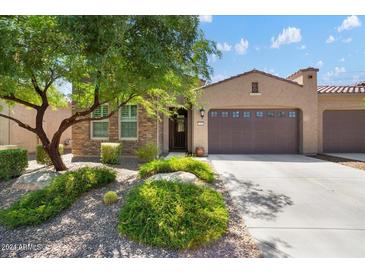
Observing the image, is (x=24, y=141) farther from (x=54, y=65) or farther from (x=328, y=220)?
(x=328, y=220)

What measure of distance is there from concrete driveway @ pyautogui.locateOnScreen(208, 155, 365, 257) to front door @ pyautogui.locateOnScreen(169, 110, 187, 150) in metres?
6.30

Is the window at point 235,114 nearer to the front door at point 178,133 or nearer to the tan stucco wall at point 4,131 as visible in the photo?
the front door at point 178,133

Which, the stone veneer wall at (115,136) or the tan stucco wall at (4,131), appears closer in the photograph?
the stone veneer wall at (115,136)

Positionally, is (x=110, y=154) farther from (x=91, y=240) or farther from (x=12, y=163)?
(x=91, y=240)

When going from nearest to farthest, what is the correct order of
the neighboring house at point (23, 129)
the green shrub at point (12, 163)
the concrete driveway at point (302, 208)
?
the concrete driveway at point (302, 208) < the green shrub at point (12, 163) < the neighboring house at point (23, 129)

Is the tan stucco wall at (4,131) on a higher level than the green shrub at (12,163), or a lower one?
higher

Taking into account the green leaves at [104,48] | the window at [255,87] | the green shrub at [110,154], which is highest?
the window at [255,87]

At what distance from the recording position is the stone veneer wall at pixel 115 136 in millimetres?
10828

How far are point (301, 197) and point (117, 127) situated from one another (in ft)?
27.2

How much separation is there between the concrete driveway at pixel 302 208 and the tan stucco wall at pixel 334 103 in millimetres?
5077

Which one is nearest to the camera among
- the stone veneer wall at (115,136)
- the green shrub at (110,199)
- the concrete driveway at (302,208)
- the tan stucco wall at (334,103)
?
the concrete driveway at (302,208)

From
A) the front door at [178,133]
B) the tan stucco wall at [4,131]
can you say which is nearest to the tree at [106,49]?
the front door at [178,133]

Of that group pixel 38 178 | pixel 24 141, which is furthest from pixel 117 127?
pixel 24 141

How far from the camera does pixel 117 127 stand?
11039 mm
